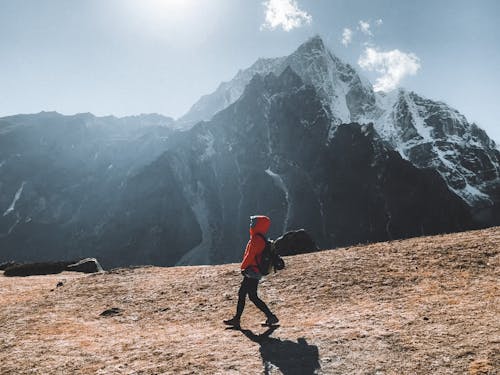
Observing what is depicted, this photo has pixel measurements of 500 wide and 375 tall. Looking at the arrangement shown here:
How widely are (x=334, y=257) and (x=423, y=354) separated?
10553 mm

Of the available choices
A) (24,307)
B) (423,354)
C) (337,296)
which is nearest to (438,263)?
(337,296)

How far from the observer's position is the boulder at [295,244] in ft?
95.8

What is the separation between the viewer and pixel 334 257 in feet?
63.3

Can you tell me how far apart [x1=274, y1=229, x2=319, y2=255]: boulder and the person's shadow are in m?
18.2

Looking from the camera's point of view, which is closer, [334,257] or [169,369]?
[169,369]

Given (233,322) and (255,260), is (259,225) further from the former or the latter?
(233,322)

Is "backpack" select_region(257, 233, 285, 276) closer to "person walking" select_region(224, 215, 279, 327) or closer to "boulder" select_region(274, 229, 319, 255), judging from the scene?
"person walking" select_region(224, 215, 279, 327)

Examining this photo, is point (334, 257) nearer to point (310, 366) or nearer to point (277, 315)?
point (277, 315)

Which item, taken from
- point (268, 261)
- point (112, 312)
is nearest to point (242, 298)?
point (268, 261)

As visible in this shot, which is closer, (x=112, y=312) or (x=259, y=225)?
(x=259, y=225)

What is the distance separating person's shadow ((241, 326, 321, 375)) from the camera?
357 inches

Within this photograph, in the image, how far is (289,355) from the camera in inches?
386

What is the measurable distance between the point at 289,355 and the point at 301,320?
110 inches

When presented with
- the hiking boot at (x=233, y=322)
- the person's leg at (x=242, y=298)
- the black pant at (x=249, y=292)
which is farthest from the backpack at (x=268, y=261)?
the hiking boot at (x=233, y=322)
